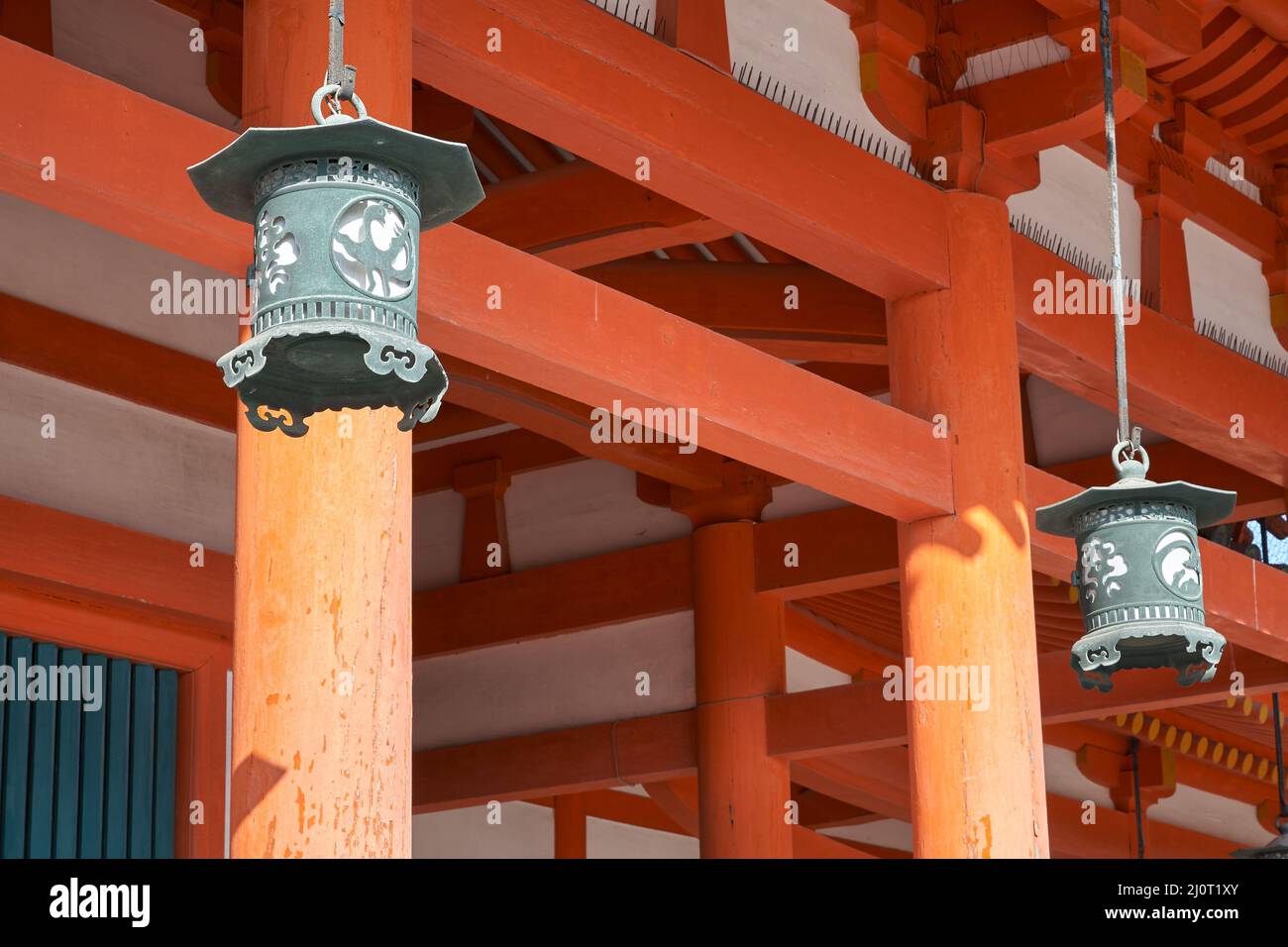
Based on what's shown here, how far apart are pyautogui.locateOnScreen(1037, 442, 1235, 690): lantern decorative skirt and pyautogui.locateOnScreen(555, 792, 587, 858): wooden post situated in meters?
5.20

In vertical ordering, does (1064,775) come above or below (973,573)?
above

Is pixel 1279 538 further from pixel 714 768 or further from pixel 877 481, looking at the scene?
pixel 877 481

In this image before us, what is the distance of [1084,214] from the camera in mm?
6859

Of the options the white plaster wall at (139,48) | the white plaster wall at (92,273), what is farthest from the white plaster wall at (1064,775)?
the white plaster wall at (139,48)

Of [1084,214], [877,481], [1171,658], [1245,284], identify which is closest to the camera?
[1171,658]

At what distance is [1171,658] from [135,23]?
359 centimetres

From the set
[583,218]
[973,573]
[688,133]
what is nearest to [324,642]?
[688,133]

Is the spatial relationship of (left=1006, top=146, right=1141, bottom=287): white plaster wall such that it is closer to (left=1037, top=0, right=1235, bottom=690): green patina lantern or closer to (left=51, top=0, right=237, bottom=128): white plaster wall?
(left=1037, top=0, right=1235, bottom=690): green patina lantern

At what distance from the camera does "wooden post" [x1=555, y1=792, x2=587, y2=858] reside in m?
9.33

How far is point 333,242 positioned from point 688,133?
242 centimetres

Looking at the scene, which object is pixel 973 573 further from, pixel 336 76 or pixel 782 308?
pixel 336 76

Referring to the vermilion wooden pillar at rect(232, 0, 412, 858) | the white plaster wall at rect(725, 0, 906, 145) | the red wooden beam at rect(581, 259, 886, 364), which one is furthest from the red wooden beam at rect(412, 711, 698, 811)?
the vermilion wooden pillar at rect(232, 0, 412, 858)

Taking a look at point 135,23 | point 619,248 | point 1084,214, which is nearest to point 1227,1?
point 1084,214

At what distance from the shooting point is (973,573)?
5586 millimetres
